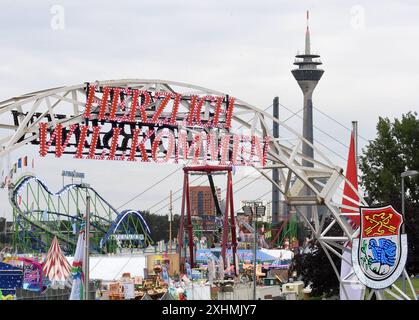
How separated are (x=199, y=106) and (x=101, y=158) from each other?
427cm

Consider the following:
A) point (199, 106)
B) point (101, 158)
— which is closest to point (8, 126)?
point (101, 158)

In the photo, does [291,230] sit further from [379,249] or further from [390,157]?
[379,249]

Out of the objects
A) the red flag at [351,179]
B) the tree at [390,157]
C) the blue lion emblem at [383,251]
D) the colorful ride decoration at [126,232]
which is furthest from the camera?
the colorful ride decoration at [126,232]

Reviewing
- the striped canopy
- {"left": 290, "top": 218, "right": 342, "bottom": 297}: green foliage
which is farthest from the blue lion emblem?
{"left": 290, "top": 218, "right": 342, "bottom": 297}: green foliage

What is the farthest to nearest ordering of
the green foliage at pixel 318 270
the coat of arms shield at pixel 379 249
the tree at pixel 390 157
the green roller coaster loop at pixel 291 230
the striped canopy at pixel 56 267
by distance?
the green roller coaster loop at pixel 291 230 → the tree at pixel 390 157 → the green foliage at pixel 318 270 → the striped canopy at pixel 56 267 → the coat of arms shield at pixel 379 249

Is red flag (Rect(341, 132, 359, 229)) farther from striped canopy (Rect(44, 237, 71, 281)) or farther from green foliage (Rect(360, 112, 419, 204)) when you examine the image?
green foliage (Rect(360, 112, 419, 204))

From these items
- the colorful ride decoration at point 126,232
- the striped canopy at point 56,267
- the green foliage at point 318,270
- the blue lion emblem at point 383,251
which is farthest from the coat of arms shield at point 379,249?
the colorful ride decoration at point 126,232

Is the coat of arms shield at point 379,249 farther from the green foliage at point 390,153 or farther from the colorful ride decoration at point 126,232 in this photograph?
the colorful ride decoration at point 126,232

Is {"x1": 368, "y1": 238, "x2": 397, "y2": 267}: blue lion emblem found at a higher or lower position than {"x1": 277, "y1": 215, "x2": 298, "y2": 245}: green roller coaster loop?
lower

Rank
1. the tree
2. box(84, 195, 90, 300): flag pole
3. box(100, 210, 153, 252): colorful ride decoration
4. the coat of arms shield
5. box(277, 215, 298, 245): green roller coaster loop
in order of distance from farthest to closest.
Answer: box(277, 215, 298, 245): green roller coaster loop → box(100, 210, 153, 252): colorful ride decoration → the tree → box(84, 195, 90, 300): flag pole → the coat of arms shield

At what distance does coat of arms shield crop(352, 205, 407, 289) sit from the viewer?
39625 millimetres

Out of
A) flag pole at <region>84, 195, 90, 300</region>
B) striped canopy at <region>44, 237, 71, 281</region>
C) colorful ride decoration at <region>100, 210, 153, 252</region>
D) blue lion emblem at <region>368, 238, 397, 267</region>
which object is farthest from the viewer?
colorful ride decoration at <region>100, 210, 153, 252</region>

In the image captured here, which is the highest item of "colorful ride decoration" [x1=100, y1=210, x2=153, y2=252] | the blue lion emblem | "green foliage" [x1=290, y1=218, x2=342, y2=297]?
"colorful ride decoration" [x1=100, y1=210, x2=153, y2=252]

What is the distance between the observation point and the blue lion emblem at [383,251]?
3988 cm
